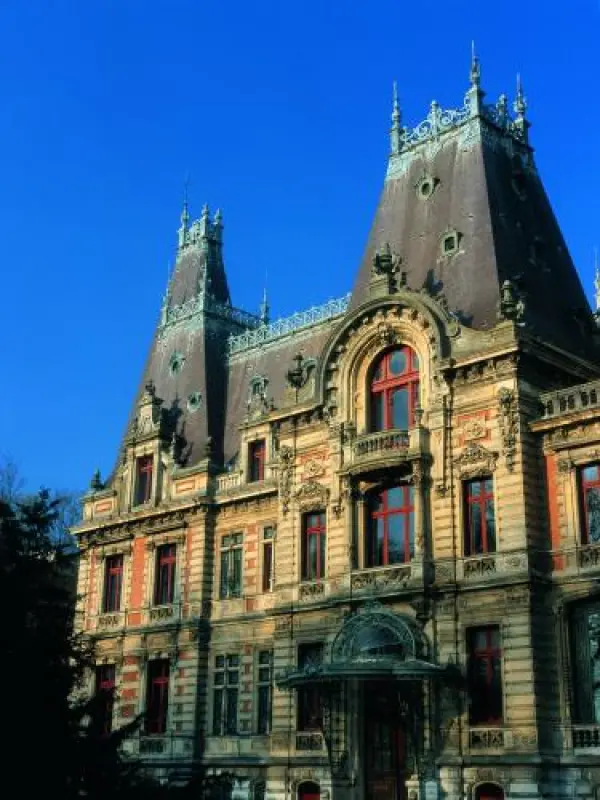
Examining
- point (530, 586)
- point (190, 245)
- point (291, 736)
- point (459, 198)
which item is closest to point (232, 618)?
point (291, 736)

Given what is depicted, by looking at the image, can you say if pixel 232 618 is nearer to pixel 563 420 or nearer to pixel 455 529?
pixel 455 529

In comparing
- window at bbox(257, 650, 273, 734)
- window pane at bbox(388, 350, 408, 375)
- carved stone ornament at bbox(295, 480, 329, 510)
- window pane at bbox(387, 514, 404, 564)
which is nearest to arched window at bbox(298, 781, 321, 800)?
window at bbox(257, 650, 273, 734)

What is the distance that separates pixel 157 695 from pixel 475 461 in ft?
55.9

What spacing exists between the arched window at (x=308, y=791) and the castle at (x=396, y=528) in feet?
0.20

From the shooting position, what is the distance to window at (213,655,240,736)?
3769 centimetres

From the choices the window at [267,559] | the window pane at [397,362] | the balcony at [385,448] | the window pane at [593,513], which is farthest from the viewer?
the window at [267,559]

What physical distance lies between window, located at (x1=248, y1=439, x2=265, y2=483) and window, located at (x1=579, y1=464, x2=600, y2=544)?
13809 millimetres

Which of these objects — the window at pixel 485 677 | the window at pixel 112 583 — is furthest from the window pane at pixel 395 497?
the window at pixel 112 583

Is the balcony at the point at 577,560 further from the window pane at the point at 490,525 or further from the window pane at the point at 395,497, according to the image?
the window pane at the point at 395,497

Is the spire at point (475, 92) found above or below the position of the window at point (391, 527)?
above

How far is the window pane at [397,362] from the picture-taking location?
112 ft

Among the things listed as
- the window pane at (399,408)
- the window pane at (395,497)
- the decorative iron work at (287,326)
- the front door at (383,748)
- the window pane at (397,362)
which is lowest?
the front door at (383,748)

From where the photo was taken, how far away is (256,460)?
1596 inches

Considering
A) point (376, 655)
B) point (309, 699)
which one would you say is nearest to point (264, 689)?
point (309, 699)
